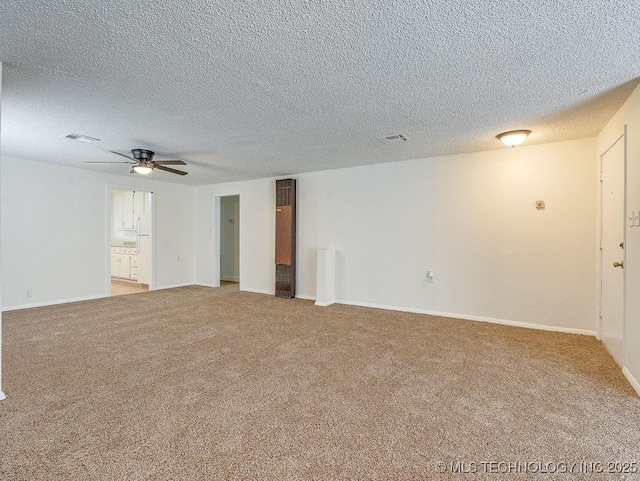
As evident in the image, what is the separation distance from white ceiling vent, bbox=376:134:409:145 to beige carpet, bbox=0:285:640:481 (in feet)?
7.57

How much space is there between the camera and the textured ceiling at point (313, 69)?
64.4 inches

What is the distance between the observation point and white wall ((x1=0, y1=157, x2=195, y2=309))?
4820 millimetres

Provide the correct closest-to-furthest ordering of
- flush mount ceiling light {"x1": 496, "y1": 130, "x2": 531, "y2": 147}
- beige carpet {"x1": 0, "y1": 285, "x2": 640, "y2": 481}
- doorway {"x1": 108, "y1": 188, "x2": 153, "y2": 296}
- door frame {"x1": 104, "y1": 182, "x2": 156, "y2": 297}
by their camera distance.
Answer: beige carpet {"x1": 0, "y1": 285, "x2": 640, "y2": 481}, flush mount ceiling light {"x1": 496, "y1": 130, "x2": 531, "y2": 147}, door frame {"x1": 104, "y1": 182, "x2": 156, "y2": 297}, doorway {"x1": 108, "y1": 188, "x2": 153, "y2": 296}

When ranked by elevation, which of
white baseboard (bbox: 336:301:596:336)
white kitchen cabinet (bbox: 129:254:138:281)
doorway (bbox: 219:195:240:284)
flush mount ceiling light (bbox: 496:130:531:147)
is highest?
flush mount ceiling light (bbox: 496:130:531:147)

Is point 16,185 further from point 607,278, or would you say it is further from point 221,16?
point 607,278

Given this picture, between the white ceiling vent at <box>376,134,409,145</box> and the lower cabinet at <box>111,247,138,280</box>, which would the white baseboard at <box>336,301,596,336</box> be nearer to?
the white ceiling vent at <box>376,134,409,145</box>

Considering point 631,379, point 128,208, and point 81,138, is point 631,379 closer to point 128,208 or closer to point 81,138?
point 81,138

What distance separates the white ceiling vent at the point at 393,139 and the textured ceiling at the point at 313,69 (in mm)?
159

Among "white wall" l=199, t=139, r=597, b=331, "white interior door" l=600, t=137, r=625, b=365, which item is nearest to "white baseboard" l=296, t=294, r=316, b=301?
"white wall" l=199, t=139, r=597, b=331

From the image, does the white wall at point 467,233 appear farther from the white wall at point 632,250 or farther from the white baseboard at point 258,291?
the white wall at point 632,250

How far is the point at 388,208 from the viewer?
505 centimetres

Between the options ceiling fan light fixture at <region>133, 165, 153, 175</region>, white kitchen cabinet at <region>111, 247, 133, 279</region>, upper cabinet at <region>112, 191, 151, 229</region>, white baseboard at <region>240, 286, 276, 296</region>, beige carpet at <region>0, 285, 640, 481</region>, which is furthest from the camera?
white kitchen cabinet at <region>111, 247, 133, 279</region>

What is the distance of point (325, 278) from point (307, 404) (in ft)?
10.6

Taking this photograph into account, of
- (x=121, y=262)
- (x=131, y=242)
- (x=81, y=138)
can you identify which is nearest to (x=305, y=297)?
(x=81, y=138)
